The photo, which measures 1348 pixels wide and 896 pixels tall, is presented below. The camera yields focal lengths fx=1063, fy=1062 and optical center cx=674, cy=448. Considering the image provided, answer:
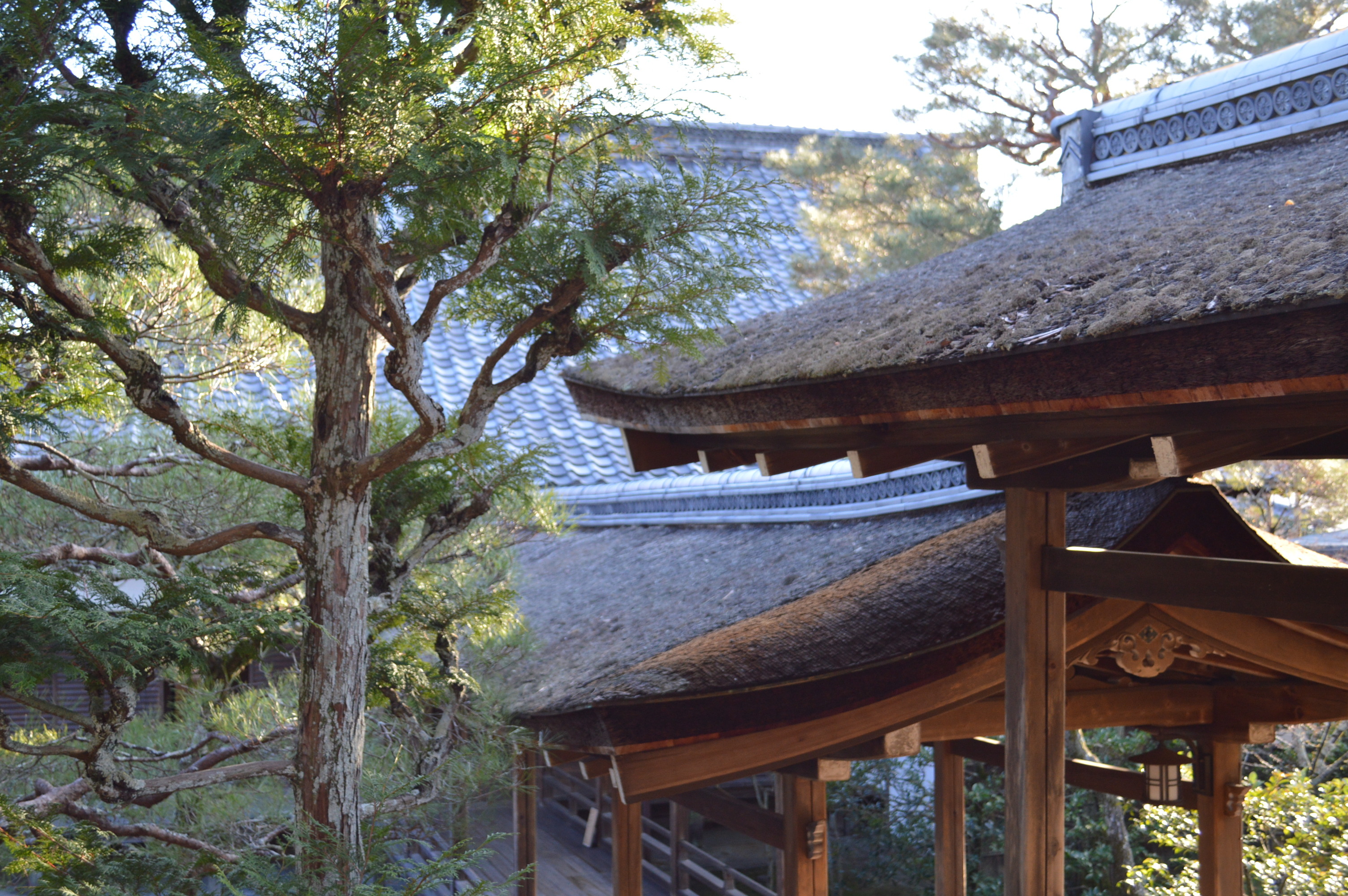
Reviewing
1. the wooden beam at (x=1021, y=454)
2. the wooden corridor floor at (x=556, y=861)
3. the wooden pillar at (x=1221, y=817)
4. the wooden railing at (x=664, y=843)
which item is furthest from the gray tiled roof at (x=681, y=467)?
the wooden corridor floor at (x=556, y=861)

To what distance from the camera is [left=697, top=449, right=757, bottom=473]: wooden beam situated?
Answer: 3.52m

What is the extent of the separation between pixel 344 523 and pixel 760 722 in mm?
1285

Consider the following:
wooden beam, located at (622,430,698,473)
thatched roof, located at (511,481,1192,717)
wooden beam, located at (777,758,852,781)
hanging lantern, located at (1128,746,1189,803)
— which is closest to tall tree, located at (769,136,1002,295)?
thatched roof, located at (511,481,1192,717)

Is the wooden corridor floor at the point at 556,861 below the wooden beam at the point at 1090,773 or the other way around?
below

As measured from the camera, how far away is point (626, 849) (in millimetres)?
4168

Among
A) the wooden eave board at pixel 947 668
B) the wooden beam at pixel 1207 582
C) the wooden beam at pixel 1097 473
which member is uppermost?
the wooden beam at pixel 1097 473

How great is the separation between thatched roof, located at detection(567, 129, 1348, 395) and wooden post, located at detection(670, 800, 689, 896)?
13.9 feet

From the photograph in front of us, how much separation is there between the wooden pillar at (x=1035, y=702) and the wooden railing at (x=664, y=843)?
363cm

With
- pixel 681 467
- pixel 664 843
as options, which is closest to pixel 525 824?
pixel 681 467

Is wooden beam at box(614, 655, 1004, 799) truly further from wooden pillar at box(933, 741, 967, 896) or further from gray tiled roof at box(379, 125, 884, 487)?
gray tiled roof at box(379, 125, 884, 487)

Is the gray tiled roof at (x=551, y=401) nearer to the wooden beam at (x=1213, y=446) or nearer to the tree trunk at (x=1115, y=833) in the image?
the tree trunk at (x=1115, y=833)

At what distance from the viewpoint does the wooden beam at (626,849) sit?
415 cm

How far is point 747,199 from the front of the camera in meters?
2.51

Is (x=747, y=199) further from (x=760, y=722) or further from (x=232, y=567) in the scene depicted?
(x=232, y=567)
